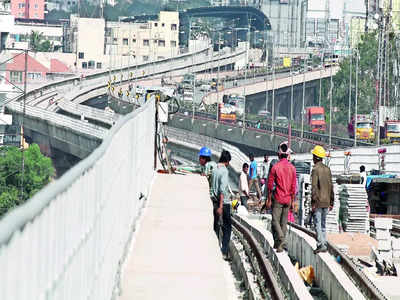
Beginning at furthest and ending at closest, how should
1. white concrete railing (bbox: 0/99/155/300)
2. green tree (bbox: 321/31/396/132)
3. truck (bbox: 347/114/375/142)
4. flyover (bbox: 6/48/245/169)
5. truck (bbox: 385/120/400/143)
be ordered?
green tree (bbox: 321/31/396/132)
truck (bbox: 347/114/375/142)
truck (bbox: 385/120/400/143)
flyover (bbox: 6/48/245/169)
white concrete railing (bbox: 0/99/155/300)

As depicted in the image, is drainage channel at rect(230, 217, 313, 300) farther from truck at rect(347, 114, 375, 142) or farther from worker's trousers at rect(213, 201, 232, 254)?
truck at rect(347, 114, 375, 142)

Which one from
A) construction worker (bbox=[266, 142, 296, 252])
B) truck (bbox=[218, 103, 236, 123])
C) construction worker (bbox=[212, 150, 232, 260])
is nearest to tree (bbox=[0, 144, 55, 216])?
construction worker (bbox=[212, 150, 232, 260])

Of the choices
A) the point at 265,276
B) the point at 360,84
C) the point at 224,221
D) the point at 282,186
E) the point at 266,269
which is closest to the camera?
the point at 282,186

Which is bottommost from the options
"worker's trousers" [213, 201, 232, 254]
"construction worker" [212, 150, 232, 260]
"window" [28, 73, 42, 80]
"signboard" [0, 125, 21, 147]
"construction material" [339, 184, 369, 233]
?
"signboard" [0, 125, 21, 147]

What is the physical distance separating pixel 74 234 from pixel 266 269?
902 cm

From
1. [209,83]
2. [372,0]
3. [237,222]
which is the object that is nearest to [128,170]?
[237,222]

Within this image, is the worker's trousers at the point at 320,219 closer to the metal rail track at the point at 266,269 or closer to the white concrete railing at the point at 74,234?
the metal rail track at the point at 266,269

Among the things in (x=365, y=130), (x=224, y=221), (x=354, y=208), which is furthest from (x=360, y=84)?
(x=224, y=221)

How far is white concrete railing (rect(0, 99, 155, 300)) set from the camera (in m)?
4.36

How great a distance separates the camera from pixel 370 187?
38312mm

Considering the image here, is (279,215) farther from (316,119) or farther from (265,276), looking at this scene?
(316,119)

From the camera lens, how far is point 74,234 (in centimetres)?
635

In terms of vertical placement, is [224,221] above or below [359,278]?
above

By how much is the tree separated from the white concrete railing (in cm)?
3328
